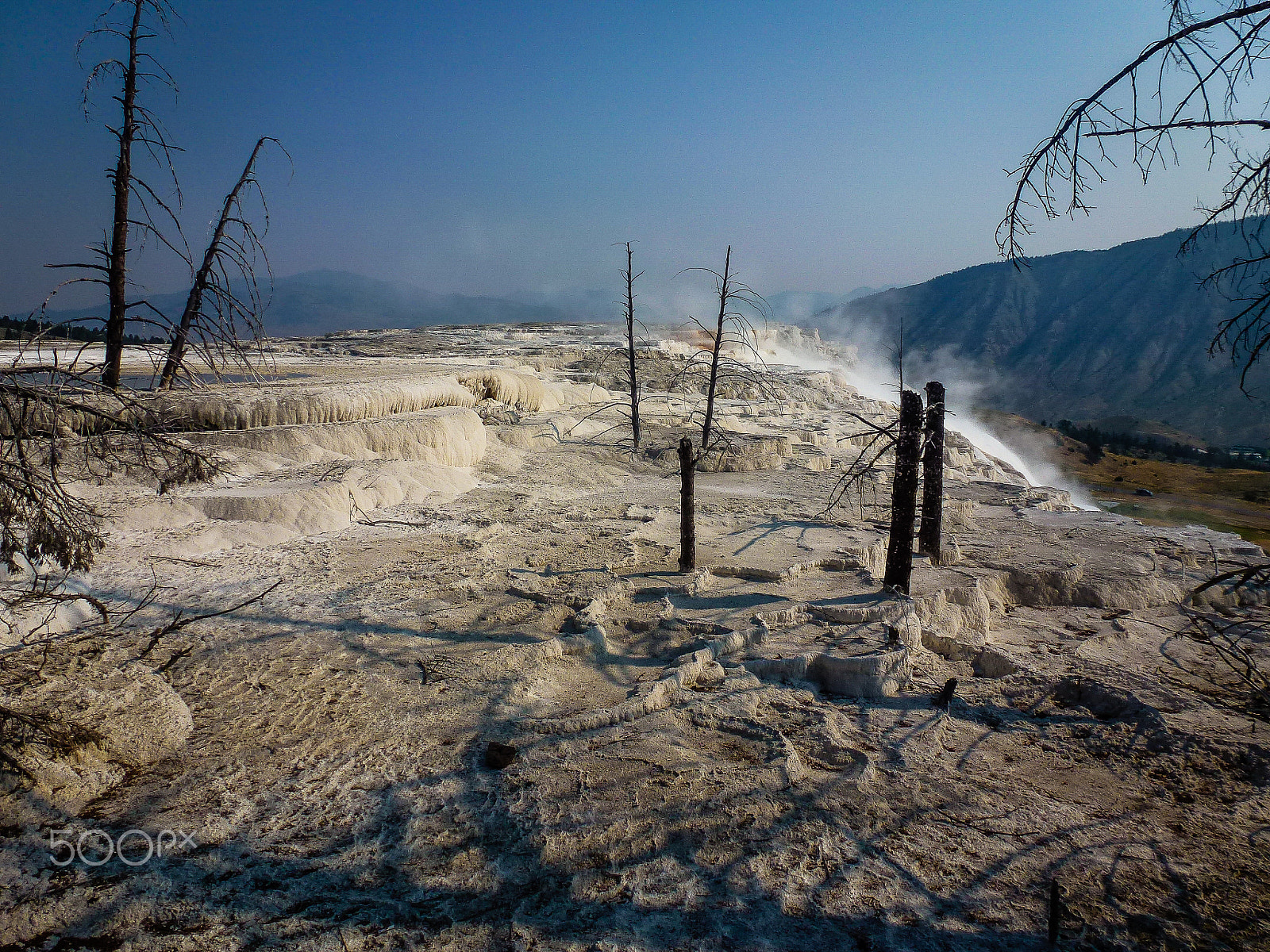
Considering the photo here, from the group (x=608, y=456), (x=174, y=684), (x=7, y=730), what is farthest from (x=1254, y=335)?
(x=608, y=456)

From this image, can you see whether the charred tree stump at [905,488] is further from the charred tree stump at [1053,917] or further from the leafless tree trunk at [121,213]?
the leafless tree trunk at [121,213]

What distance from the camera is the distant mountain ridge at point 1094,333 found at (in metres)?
60.5

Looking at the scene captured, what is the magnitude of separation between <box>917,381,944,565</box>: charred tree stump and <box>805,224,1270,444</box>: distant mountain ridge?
53.7 meters

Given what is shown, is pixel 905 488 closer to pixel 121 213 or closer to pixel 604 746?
pixel 604 746

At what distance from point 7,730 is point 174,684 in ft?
4.33

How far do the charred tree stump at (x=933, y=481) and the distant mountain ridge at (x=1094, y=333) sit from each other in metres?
53.7

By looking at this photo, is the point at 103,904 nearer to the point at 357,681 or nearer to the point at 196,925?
the point at 196,925

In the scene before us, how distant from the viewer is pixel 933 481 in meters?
9.80

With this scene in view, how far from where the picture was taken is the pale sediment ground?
11.0 ft

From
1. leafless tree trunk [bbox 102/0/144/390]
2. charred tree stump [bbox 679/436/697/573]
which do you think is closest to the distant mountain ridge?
charred tree stump [bbox 679/436/697/573]

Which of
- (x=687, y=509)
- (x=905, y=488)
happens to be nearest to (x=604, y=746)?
(x=687, y=509)

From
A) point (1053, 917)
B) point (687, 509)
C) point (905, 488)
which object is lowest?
point (1053, 917)

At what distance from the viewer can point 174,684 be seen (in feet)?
16.1

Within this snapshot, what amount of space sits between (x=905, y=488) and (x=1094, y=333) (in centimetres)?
8636
